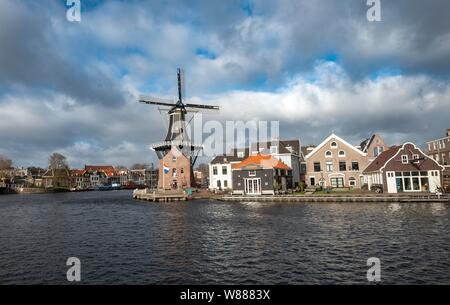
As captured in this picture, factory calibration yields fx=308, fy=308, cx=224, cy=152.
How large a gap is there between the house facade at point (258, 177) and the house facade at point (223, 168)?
1463cm

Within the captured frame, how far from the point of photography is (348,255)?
17.6 metres

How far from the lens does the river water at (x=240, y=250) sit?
14914 mm

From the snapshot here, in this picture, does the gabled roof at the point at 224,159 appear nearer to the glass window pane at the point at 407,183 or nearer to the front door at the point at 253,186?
the front door at the point at 253,186

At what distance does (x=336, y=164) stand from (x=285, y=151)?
36.7 ft

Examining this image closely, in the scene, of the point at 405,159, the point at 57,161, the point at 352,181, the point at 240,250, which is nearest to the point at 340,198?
the point at 405,159

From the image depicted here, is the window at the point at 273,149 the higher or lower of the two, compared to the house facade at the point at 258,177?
higher

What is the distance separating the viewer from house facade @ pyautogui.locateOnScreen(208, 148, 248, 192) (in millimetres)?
74188

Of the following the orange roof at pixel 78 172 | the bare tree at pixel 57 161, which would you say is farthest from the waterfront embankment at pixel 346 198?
the orange roof at pixel 78 172

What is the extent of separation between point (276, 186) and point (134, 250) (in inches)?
1569

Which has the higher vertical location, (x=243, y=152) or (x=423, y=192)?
(x=243, y=152)

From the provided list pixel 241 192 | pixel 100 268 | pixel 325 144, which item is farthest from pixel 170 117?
pixel 100 268

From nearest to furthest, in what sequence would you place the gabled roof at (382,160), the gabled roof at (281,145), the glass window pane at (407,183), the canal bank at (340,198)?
the canal bank at (340,198) < the glass window pane at (407,183) < the gabled roof at (382,160) < the gabled roof at (281,145)

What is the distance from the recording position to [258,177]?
5719 centimetres

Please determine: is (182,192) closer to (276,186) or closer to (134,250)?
(276,186)
